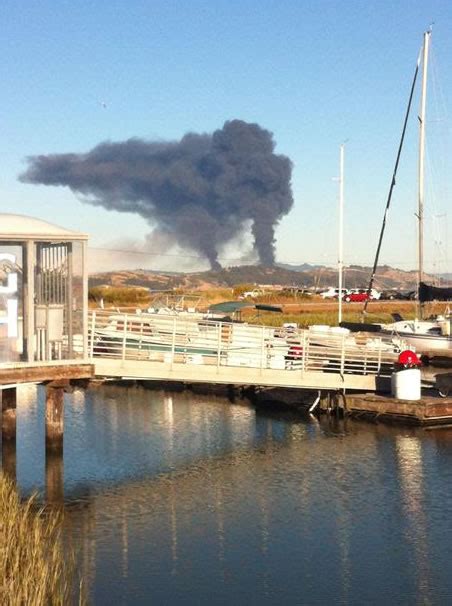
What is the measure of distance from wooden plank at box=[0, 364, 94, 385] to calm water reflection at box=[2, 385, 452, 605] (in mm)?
2417

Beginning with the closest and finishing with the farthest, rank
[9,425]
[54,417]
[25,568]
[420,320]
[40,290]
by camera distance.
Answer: [25,568] < [40,290] < [54,417] < [9,425] < [420,320]

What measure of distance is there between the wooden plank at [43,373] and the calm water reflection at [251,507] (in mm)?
2417

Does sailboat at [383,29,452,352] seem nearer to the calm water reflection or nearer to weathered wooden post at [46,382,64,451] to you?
the calm water reflection

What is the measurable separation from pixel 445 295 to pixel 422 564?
3628 cm

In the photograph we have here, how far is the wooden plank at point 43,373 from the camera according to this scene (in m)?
23.2

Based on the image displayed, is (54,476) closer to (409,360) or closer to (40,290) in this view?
(40,290)

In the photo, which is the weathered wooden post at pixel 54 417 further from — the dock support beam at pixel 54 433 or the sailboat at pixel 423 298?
the sailboat at pixel 423 298

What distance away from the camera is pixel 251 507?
21.6 m

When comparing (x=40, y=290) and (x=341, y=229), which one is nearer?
(x=40, y=290)

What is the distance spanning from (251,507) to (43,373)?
6196 mm

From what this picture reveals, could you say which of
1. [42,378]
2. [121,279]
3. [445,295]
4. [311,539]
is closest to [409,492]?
[311,539]

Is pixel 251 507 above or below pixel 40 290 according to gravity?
below

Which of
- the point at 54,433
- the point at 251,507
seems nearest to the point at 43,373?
the point at 54,433

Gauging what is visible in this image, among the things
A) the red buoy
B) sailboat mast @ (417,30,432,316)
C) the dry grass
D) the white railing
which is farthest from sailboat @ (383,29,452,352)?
the dry grass
